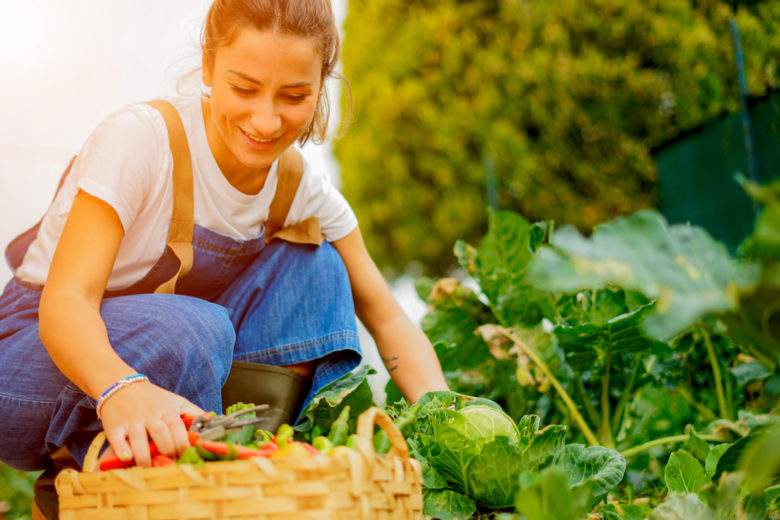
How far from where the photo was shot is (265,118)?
1603 millimetres

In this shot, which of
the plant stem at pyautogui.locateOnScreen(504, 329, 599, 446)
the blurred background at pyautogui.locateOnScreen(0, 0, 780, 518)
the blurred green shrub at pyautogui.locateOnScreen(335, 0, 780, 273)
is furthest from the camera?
the blurred green shrub at pyautogui.locateOnScreen(335, 0, 780, 273)

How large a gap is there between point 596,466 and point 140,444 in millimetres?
Answer: 726

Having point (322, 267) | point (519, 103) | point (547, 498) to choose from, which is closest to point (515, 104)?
point (519, 103)

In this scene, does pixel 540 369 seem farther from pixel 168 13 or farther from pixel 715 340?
pixel 168 13

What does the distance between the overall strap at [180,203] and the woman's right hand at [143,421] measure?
0.49 metres

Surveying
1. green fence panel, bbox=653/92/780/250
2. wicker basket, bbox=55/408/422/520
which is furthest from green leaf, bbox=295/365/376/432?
green fence panel, bbox=653/92/780/250

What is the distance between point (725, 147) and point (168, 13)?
2.49 m

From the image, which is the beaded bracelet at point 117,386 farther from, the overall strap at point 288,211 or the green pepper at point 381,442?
the overall strap at point 288,211

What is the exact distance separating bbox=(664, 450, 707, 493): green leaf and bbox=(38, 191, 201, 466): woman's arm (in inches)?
29.7

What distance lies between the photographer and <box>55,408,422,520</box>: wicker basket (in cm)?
99

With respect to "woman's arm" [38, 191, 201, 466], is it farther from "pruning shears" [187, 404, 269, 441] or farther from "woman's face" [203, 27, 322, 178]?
"woman's face" [203, 27, 322, 178]

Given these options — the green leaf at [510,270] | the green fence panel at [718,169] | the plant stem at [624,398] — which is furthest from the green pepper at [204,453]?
the green fence panel at [718,169]

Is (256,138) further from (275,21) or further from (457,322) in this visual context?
(457,322)

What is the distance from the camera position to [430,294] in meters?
2.33
